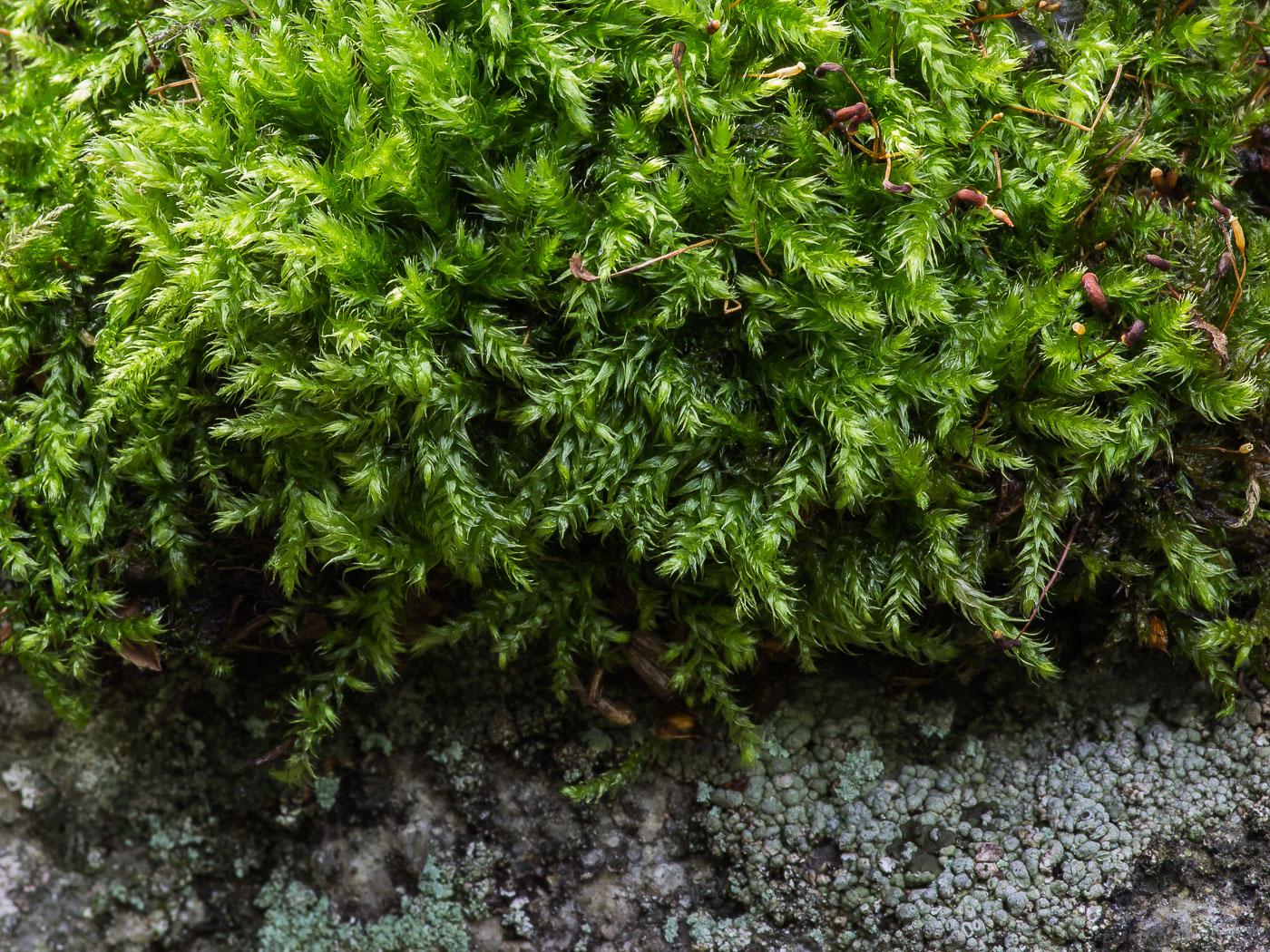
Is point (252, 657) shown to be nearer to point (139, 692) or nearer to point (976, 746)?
point (139, 692)

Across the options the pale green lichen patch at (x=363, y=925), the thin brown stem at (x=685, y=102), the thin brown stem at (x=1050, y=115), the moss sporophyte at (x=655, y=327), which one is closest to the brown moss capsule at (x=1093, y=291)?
the moss sporophyte at (x=655, y=327)

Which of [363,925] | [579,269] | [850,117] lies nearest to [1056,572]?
[850,117]

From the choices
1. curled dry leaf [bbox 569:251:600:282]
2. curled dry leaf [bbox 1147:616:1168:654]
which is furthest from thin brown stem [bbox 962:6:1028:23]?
curled dry leaf [bbox 1147:616:1168:654]

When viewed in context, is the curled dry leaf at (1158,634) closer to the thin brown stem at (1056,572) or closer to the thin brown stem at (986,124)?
the thin brown stem at (1056,572)

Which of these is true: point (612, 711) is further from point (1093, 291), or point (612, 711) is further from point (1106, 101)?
point (1106, 101)

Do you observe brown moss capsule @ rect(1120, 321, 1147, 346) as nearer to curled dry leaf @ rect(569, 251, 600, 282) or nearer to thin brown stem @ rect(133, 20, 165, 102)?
curled dry leaf @ rect(569, 251, 600, 282)
